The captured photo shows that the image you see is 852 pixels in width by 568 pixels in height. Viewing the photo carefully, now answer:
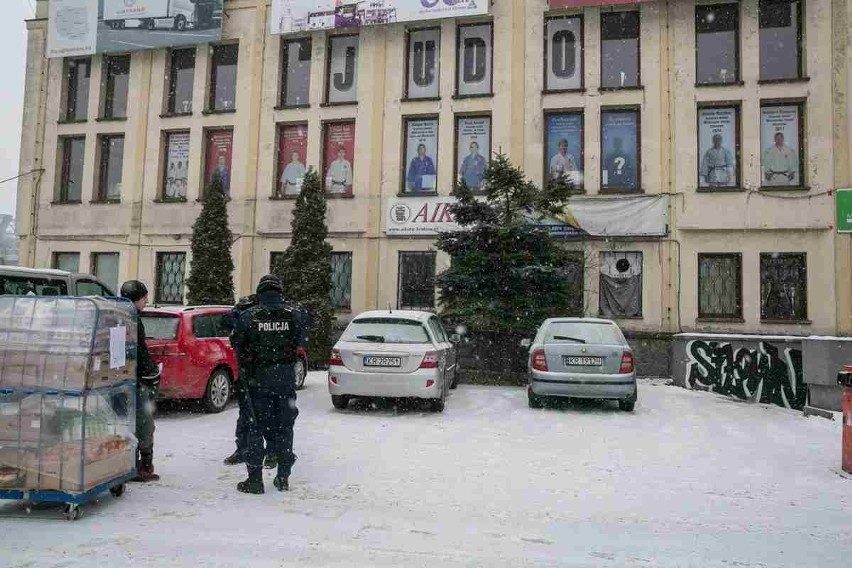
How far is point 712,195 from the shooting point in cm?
1886

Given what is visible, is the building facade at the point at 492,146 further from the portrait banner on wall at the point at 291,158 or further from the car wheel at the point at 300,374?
the car wheel at the point at 300,374

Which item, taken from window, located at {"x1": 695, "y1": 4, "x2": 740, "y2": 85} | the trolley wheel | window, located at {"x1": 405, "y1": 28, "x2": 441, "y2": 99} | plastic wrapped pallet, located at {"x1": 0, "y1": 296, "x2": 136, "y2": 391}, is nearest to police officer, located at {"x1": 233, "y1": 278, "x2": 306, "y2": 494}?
plastic wrapped pallet, located at {"x1": 0, "y1": 296, "x2": 136, "y2": 391}

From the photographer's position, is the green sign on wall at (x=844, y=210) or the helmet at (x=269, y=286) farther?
the green sign on wall at (x=844, y=210)

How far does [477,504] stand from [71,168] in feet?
79.3

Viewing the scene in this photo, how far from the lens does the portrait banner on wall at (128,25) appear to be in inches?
876

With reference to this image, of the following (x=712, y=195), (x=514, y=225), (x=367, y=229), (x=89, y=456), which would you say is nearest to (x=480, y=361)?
(x=514, y=225)

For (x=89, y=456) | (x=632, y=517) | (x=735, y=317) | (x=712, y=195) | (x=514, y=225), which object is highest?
(x=712, y=195)

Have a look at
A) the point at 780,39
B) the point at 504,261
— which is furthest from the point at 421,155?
the point at 780,39

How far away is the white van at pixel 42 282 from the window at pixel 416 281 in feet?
38.4

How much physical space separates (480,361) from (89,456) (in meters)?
11.2

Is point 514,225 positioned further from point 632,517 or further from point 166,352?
point 632,517

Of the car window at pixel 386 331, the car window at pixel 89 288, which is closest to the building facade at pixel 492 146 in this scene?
the car window at pixel 386 331

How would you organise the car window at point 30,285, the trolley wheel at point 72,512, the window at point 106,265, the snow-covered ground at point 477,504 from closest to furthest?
the snow-covered ground at point 477,504 → the trolley wheel at point 72,512 → the car window at point 30,285 → the window at point 106,265

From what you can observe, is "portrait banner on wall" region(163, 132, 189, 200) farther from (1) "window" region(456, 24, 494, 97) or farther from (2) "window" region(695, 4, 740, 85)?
(2) "window" region(695, 4, 740, 85)
